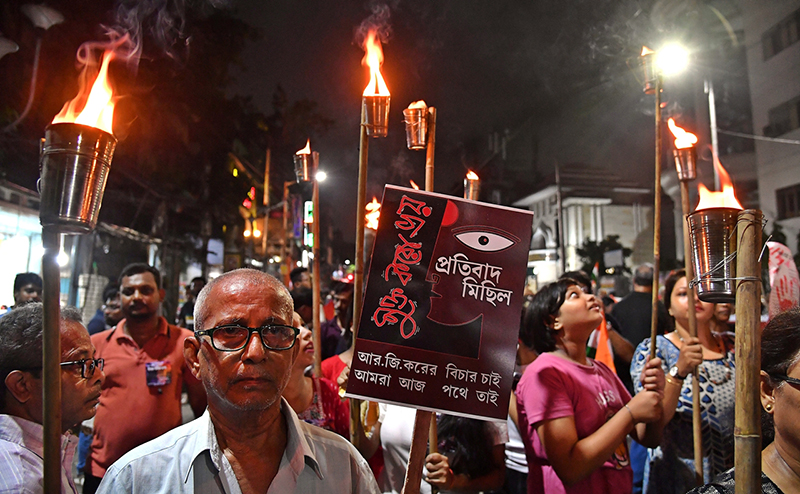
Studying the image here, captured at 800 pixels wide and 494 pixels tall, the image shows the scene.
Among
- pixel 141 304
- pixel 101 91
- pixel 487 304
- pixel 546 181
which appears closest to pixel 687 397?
pixel 487 304

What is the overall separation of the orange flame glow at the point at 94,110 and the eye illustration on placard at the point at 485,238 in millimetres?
1406

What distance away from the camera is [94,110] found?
1.66 m

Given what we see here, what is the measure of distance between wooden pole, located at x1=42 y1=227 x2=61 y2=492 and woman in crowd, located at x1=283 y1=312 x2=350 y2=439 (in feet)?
6.14

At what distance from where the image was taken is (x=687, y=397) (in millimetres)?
3627

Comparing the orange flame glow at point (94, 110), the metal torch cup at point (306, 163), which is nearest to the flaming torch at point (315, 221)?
the metal torch cup at point (306, 163)

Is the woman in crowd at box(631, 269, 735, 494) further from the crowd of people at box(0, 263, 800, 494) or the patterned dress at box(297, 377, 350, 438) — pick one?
the patterned dress at box(297, 377, 350, 438)

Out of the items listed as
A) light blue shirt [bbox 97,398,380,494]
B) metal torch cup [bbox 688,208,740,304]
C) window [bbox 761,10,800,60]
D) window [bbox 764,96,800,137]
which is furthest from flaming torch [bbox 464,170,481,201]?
window [bbox 761,10,800,60]

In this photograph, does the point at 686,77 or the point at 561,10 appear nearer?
the point at 561,10

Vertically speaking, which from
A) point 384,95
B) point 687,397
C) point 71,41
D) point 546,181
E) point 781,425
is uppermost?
point 546,181

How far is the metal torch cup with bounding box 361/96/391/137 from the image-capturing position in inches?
106

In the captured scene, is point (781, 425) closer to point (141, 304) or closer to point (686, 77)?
point (141, 304)

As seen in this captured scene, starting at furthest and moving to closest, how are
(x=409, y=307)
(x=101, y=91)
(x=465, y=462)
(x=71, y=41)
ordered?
(x=71, y=41) → (x=465, y=462) → (x=409, y=307) → (x=101, y=91)

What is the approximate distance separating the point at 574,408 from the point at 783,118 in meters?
27.1

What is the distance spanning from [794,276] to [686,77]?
95.4 ft
